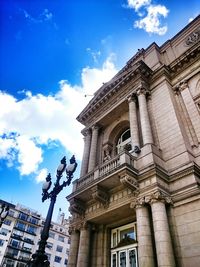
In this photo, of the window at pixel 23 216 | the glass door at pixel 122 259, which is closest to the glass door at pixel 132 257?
the glass door at pixel 122 259

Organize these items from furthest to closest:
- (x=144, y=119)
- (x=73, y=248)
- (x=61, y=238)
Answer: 1. (x=61, y=238)
2. (x=144, y=119)
3. (x=73, y=248)

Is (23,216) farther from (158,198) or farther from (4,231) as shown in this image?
(158,198)

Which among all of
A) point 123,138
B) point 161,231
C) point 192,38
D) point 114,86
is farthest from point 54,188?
point 192,38

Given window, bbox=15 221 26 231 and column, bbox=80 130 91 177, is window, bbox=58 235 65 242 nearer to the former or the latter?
window, bbox=15 221 26 231

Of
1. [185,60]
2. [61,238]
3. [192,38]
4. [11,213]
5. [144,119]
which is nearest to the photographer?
[144,119]

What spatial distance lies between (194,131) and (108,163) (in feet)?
16.6

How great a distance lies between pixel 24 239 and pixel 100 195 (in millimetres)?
54459

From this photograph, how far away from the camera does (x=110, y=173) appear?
34.3 ft

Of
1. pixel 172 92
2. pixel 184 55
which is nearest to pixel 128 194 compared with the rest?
pixel 172 92

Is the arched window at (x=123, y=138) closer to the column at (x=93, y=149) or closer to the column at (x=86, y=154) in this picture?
the column at (x=93, y=149)

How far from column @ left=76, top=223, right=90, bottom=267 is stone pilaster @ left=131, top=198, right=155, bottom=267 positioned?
3.60 m

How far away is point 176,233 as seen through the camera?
8.46 meters

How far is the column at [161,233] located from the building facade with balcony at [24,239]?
153ft

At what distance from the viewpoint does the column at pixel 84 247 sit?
35.1 feet
